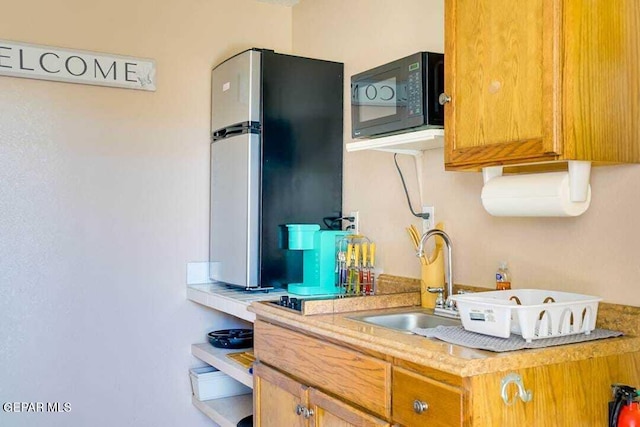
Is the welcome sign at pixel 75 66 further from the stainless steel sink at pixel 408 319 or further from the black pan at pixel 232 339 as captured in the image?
the stainless steel sink at pixel 408 319

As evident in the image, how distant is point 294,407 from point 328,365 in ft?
0.95

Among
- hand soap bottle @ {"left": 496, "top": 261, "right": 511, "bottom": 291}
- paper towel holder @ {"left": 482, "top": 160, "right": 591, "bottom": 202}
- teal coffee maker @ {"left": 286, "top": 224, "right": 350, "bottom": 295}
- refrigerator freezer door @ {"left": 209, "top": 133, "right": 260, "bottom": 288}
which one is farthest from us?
refrigerator freezer door @ {"left": 209, "top": 133, "right": 260, "bottom": 288}

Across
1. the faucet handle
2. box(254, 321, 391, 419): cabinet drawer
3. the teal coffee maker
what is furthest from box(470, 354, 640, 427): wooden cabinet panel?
the teal coffee maker

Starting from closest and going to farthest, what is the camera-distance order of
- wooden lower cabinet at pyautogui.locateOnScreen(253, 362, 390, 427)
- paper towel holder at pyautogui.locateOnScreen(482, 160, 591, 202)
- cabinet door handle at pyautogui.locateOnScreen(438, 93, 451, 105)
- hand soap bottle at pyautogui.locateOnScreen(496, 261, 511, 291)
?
paper towel holder at pyautogui.locateOnScreen(482, 160, 591, 202) → wooden lower cabinet at pyautogui.locateOnScreen(253, 362, 390, 427) → cabinet door handle at pyautogui.locateOnScreen(438, 93, 451, 105) → hand soap bottle at pyautogui.locateOnScreen(496, 261, 511, 291)

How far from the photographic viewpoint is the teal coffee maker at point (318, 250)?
2662 millimetres

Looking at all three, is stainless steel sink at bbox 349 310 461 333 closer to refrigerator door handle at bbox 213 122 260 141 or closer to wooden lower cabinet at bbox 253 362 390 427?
wooden lower cabinet at bbox 253 362 390 427

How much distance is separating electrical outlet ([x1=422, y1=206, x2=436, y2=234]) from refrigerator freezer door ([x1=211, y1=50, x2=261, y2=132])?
91cm

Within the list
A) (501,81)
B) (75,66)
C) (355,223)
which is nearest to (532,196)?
(501,81)

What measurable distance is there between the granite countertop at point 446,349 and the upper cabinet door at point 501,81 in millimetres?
493

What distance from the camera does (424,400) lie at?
1.47 metres

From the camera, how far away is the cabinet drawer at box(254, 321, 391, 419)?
163 centimetres

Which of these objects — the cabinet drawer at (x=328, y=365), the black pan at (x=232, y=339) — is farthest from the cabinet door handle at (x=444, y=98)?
the black pan at (x=232, y=339)

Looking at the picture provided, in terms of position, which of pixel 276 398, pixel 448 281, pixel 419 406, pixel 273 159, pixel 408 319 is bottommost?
pixel 276 398

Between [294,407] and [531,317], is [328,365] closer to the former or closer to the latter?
[294,407]
